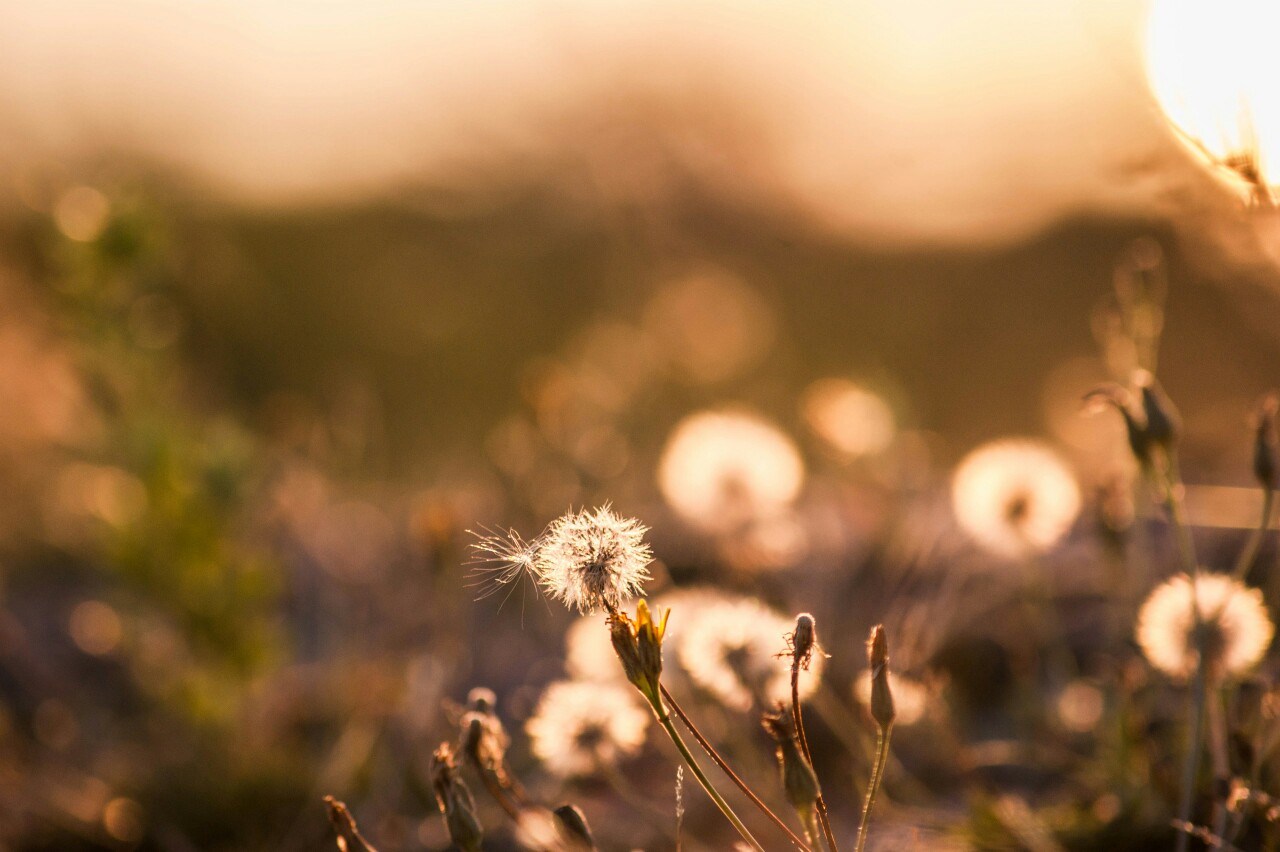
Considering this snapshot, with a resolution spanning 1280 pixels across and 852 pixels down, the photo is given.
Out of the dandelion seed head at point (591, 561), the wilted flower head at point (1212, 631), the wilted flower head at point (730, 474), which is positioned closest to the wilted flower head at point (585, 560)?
the dandelion seed head at point (591, 561)

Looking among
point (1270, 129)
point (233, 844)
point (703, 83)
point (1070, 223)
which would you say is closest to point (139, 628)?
point (233, 844)

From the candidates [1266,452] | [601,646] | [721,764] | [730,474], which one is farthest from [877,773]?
[730,474]

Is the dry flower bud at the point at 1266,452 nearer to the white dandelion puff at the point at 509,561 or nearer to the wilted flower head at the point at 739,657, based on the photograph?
the wilted flower head at the point at 739,657

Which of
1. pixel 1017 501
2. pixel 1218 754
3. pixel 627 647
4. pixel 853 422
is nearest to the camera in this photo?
pixel 627 647

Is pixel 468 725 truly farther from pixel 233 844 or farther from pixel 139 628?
pixel 139 628

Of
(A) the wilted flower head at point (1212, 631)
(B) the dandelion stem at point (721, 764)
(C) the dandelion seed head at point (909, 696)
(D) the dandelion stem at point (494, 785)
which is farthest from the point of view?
(C) the dandelion seed head at point (909, 696)

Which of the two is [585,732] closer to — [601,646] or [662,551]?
[601,646]

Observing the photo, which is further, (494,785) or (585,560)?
(494,785)
